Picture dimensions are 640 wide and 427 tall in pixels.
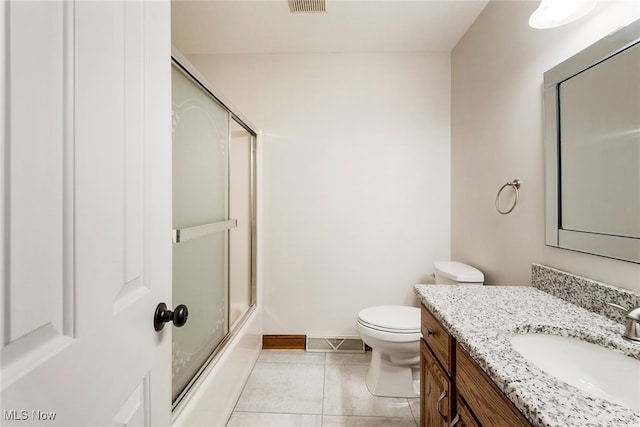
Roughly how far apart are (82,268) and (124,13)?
510 millimetres

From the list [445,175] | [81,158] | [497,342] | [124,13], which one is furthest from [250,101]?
[497,342]

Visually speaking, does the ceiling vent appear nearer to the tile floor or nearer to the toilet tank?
the toilet tank

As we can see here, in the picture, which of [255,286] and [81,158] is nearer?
[81,158]

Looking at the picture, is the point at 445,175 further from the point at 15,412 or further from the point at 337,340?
the point at 15,412

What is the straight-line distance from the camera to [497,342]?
80cm

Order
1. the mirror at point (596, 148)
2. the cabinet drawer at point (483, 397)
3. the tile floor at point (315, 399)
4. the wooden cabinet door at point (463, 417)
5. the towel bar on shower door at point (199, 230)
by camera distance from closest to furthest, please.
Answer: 1. the cabinet drawer at point (483, 397)
2. the wooden cabinet door at point (463, 417)
3. the mirror at point (596, 148)
4. the towel bar on shower door at point (199, 230)
5. the tile floor at point (315, 399)

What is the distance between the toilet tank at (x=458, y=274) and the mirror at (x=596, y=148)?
56 centimetres

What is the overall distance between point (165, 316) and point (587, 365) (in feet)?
3.71

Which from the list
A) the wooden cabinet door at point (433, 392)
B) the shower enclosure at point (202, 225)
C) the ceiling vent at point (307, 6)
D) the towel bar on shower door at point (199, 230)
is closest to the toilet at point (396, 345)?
the wooden cabinet door at point (433, 392)

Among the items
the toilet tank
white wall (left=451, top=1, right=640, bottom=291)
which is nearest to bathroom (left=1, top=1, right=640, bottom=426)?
white wall (left=451, top=1, right=640, bottom=291)

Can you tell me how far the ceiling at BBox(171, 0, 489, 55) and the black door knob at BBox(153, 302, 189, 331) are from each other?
6.16 feet

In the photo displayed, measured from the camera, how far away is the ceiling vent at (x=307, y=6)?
72.3 inches

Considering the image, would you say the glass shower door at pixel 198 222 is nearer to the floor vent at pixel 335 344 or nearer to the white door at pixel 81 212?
the white door at pixel 81 212

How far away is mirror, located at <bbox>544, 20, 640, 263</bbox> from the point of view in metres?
0.97
